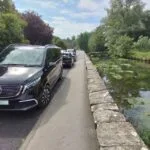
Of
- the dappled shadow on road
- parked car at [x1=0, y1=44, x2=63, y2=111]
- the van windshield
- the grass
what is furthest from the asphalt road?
the grass

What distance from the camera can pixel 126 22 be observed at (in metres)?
68.1

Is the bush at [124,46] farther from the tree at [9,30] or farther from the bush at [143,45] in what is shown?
the tree at [9,30]

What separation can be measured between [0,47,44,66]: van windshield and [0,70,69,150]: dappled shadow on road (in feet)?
5.47

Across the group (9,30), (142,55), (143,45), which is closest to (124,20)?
(143,45)

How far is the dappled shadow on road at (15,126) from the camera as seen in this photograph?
5.86 m

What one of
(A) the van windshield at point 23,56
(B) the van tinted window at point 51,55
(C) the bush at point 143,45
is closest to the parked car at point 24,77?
(A) the van windshield at point 23,56

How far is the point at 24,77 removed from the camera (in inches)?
306

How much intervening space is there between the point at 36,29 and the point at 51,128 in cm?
3091

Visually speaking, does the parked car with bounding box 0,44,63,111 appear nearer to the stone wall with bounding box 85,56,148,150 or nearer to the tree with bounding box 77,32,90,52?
the stone wall with bounding box 85,56,148,150

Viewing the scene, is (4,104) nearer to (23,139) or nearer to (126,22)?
(23,139)

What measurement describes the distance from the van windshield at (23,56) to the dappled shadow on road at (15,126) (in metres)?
1.67

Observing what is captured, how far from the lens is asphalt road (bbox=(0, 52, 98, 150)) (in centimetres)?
577

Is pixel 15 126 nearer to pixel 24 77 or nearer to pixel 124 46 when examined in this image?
pixel 24 77

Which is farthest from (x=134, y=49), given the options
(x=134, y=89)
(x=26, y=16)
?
(x=134, y=89)
